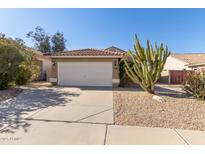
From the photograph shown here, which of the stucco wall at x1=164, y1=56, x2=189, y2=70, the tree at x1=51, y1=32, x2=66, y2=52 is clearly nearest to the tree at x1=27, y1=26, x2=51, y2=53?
the tree at x1=51, y1=32, x2=66, y2=52

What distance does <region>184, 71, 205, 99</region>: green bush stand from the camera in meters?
9.60

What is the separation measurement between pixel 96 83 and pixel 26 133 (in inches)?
416

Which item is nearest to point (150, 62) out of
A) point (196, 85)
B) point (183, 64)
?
point (196, 85)

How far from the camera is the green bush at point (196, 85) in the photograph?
9595mm

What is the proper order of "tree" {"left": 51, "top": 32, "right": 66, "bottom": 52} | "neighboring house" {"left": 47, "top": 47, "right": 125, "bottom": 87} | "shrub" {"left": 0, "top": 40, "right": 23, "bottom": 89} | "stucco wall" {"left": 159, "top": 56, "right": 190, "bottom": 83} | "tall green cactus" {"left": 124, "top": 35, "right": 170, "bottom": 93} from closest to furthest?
"tall green cactus" {"left": 124, "top": 35, "right": 170, "bottom": 93} < "shrub" {"left": 0, "top": 40, "right": 23, "bottom": 89} < "neighboring house" {"left": 47, "top": 47, "right": 125, "bottom": 87} < "stucco wall" {"left": 159, "top": 56, "right": 190, "bottom": 83} < "tree" {"left": 51, "top": 32, "right": 66, "bottom": 52}

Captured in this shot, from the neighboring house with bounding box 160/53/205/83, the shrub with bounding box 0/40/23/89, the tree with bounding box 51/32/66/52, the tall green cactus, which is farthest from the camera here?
the tree with bounding box 51/32/66/52

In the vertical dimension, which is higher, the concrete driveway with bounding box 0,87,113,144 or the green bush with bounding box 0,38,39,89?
the green bush with bounding box 0,38,39,89

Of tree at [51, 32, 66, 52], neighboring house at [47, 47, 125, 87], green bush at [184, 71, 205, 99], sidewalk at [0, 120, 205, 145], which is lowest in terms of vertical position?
sidewalk at [0, 120, 205, 145]

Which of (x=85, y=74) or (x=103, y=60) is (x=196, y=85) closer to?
(x=103, y=60)

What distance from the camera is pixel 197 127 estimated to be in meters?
5.53

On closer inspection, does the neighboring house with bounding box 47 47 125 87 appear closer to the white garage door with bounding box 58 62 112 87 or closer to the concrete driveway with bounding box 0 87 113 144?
the white garage door with bounding box 58 62 112 87

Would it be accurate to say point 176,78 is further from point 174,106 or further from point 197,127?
point 197,127

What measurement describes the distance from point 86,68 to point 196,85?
837 cm

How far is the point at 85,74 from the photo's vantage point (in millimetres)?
15125
